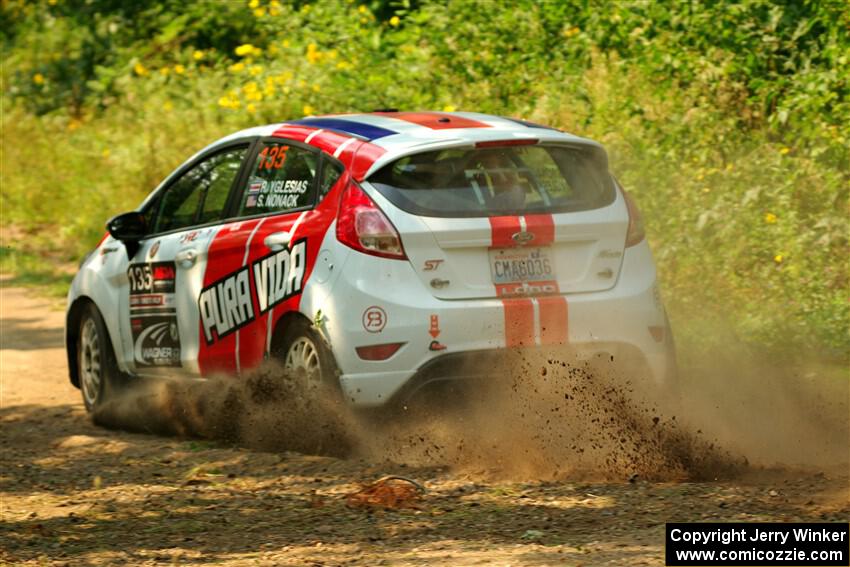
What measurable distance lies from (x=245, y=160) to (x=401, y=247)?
5.04 feet

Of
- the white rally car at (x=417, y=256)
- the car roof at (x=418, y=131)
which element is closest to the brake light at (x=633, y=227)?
the white rally car at (x=417, y=256)

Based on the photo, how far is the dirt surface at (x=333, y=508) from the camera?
498 centimetres

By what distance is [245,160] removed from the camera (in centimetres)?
762

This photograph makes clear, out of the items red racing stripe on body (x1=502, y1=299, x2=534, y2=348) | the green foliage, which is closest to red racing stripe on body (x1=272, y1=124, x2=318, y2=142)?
red racing stripe on body (x1=502, y1=299, x2=534, y2=348)

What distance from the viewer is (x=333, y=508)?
18.7ft

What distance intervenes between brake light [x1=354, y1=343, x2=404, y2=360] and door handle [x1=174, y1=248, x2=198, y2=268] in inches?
62.5

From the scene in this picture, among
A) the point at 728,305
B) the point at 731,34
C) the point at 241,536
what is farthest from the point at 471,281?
the point at 731,34

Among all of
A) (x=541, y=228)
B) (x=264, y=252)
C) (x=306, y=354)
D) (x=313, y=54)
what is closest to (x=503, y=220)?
→ (x=541, y=228)

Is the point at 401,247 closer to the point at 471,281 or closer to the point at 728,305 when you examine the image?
the point at 471,281

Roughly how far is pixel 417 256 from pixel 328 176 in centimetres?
73

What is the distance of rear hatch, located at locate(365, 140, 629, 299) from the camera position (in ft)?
21.3

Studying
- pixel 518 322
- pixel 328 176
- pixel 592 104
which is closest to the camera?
pixel 518 322

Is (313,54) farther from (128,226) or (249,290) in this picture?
(249,290)

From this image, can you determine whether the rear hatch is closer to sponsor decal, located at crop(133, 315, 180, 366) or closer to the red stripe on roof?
the red stripe on roof
